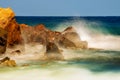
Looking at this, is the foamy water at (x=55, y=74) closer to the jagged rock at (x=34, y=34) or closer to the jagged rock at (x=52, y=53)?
the jagged rock at (x=52, y=53)

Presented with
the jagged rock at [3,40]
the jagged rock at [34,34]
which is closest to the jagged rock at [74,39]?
the jagged rock at [34,34]

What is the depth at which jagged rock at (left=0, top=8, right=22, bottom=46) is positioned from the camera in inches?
737

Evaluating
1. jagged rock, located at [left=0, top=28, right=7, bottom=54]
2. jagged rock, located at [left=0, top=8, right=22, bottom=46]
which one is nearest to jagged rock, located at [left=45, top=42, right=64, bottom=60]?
jagged rock, located at [left=0, top=28, right=7, bottom=54]

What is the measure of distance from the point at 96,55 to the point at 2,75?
6.65 m

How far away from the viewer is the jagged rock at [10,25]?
1873 cm

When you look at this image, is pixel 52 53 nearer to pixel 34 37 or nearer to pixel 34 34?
pixel 34 37

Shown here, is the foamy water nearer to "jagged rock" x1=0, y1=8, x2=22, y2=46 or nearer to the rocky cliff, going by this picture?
the rocky cliff

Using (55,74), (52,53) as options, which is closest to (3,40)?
(52,53)

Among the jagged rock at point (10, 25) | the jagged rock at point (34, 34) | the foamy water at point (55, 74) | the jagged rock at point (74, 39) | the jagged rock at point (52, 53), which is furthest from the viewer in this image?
the jagged rock at point (74, 39)

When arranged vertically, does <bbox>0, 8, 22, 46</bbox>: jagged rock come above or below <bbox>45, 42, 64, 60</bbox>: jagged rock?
above

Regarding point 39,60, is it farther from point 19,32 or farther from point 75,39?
point 75,39

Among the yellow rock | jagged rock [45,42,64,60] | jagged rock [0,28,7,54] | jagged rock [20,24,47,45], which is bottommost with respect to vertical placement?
jagged rock [45,42,64,60]

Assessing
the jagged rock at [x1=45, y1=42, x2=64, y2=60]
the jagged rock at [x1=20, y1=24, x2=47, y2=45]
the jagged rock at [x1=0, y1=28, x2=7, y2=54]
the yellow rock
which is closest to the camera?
the jagged rock at [x1=0, y1=28, x2=7, y2=54]

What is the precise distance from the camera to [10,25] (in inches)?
759
